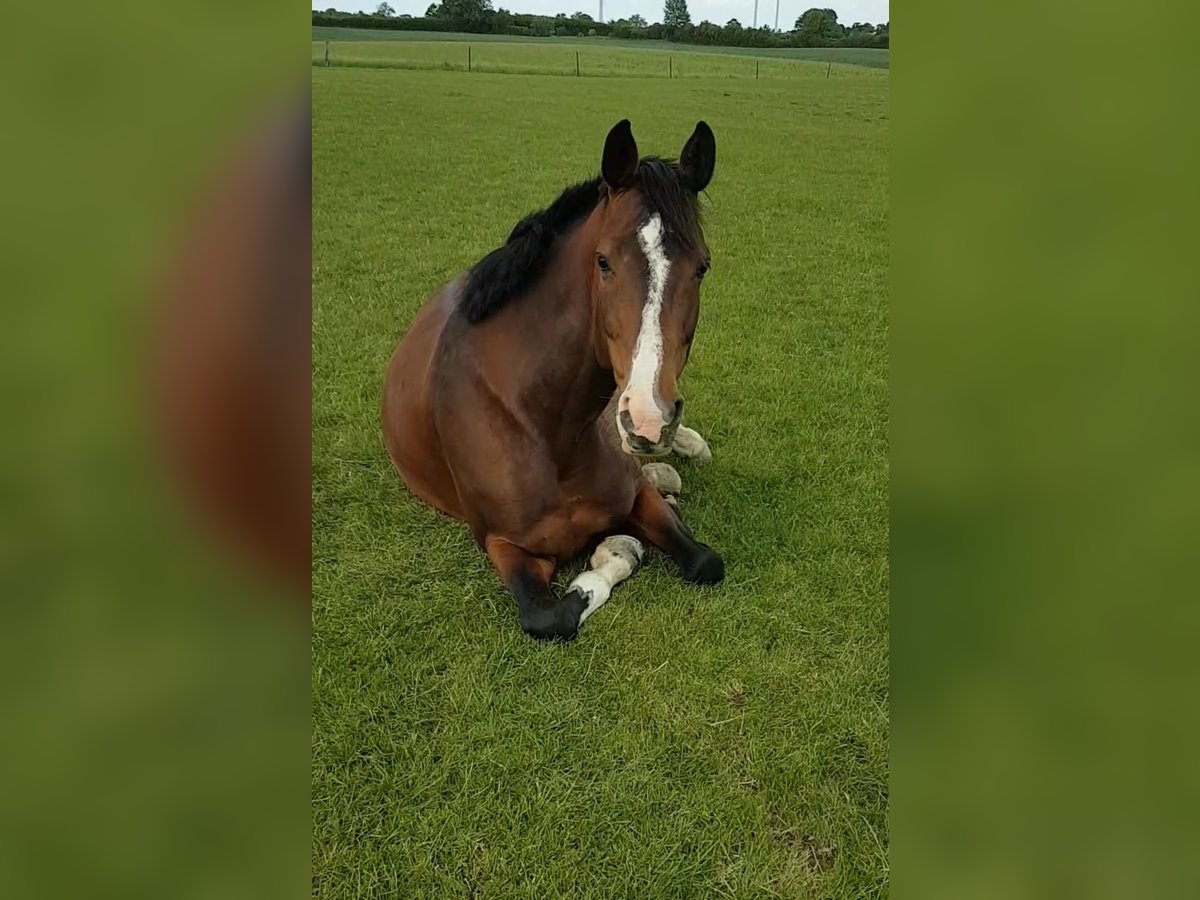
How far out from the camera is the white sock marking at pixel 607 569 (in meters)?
2.83

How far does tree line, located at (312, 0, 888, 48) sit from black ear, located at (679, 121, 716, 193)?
308 millimetres

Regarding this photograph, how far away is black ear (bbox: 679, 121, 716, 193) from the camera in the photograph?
→ 7.57ft

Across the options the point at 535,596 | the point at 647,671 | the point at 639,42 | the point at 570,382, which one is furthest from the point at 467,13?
the point at 647,671

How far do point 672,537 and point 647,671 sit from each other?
615 millimetres

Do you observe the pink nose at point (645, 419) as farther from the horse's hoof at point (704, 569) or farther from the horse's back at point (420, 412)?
the horse's back at point (420, 412)

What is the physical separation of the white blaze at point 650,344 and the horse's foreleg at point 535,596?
888mm

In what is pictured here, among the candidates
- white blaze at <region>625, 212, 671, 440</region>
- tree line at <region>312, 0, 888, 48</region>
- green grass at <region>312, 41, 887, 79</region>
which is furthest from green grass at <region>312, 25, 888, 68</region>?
green grass at <region>312, 41, 887, 79</region>

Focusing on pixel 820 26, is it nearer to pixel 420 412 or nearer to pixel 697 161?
pixel 697 161

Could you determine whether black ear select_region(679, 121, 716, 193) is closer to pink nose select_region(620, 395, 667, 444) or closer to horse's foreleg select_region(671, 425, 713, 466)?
pink nose select_region(620, 395, 667, 444)
